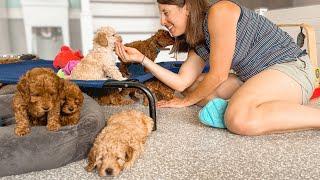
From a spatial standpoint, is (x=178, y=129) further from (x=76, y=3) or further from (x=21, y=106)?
(x=76, y=3)

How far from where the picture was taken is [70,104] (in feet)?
3.61

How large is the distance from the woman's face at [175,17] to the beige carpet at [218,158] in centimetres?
46

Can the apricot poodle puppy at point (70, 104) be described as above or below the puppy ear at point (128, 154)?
above

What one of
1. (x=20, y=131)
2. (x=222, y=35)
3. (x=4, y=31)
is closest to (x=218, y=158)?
(x=222, y=35)

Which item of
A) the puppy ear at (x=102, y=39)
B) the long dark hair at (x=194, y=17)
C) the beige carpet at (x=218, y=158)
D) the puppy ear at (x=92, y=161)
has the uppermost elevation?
the long dark hair at (x=194, y=17)

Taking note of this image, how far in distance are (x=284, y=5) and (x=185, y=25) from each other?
80.2 inches

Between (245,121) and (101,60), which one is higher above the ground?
(101,60)

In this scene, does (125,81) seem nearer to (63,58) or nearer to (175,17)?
(175,17)

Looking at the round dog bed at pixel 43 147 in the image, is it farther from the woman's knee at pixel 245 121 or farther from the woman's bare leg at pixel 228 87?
the woman's bare leg at pixel 228 87

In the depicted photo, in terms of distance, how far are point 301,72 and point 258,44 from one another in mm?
208

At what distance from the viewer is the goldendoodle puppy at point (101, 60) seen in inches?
64.2

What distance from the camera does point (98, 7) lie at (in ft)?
10.5

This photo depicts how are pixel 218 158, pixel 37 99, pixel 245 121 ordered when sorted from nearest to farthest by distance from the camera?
pixel 37 99
pixel 218 158
pixel 245 121

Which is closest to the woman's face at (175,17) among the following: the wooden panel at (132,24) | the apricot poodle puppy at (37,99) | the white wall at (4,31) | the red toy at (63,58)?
the apricot poodle puppy at (37,99)
